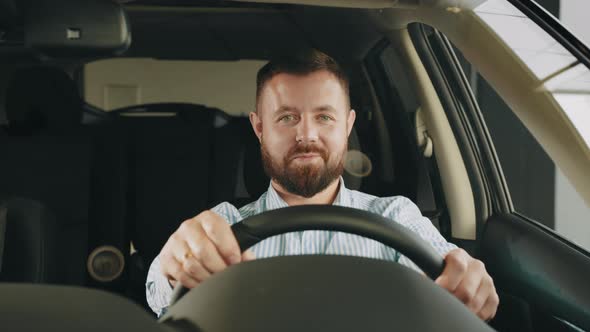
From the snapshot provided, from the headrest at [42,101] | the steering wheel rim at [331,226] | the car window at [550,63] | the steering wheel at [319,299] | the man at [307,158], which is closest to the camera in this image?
the steering wheel at [319,299]

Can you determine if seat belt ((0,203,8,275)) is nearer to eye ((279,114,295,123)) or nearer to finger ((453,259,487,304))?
eye ((279,114,295,123))

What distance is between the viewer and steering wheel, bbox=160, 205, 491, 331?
0.69 metres

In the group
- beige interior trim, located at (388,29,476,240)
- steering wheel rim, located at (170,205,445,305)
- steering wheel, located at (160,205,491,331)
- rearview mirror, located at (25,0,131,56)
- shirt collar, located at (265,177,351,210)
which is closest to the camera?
steering wheel, located at (160,205,491,331)

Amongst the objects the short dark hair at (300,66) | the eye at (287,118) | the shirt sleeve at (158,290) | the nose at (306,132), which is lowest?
the shirt sleeve at (158,290)

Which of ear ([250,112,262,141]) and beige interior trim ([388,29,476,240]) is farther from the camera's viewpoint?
beige interior trim ([388,29,476,240])

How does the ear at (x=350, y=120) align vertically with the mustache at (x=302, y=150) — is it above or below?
above

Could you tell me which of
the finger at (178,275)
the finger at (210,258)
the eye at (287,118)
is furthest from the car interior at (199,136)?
the finger at (210,258)

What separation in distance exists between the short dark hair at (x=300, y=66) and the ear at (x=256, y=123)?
41mm

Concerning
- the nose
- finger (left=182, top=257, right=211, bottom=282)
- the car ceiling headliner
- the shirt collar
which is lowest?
finger (left=182, top=257, right=211, bottom=282)

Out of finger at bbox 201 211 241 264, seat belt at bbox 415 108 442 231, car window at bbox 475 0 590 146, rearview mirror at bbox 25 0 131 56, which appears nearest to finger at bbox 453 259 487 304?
finger at bbox 201 211 241 264

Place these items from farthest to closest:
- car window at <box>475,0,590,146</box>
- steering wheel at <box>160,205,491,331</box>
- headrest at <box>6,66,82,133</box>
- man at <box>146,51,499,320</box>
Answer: headrest at <box>6,66,82,133</box>, man at <box>146,51,499,320</box>, car window at <box>475,0,590,146</box>, steering wheel at <box>160,205,491,331</box>

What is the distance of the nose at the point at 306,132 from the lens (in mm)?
1348

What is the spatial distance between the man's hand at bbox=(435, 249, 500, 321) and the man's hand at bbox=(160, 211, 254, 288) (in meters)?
0.26

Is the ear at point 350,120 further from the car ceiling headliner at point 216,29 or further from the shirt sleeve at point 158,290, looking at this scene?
the shirt sleeve at point 158,290
